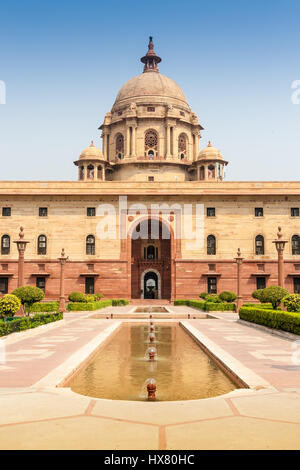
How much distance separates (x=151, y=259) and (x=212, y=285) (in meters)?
9.08

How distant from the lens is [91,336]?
50.7 feet

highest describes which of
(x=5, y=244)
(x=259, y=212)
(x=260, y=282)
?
(x=259, y=212)

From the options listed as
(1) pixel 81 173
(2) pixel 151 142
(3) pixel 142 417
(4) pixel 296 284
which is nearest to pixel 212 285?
(4) pixel 296 284

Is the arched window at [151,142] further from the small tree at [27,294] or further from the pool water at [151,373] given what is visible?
the pool water at [151,373]

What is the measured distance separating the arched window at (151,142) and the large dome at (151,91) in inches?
150

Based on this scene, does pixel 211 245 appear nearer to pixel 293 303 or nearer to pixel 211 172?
pixel 211 172

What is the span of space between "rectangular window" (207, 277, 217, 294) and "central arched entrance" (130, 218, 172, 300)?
5975 millimetres

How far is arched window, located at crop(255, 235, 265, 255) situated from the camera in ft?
128

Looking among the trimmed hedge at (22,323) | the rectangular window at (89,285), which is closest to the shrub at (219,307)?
the trimmed hedge at (22,323)

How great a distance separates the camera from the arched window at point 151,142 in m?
50.8

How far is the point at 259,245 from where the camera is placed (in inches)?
1547

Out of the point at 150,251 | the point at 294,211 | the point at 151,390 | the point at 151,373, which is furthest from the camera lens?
the point at 150,251

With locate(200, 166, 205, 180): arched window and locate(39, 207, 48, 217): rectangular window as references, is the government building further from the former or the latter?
locate(200, 166, 205, 180): arched window
